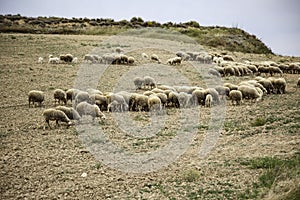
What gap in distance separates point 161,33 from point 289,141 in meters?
36.5

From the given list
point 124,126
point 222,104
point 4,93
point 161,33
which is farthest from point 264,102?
point 161,33

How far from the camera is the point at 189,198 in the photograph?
754 cm

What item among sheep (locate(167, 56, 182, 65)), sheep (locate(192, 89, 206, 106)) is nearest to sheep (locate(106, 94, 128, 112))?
sheep (locate(192, 89, 206, 106))

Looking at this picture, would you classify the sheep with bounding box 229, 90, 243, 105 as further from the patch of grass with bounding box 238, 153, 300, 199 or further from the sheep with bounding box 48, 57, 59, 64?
the sheep with bounding box 48, 57, 59, 64

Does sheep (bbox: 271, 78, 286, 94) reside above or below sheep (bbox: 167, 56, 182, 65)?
below

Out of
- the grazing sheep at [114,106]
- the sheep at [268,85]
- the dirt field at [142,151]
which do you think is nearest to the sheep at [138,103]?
the grazing sheep at [114,106]

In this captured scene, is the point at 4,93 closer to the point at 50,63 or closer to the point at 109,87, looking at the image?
the point at 109,87

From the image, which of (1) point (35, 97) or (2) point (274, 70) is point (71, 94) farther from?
(2) point (274, 70)

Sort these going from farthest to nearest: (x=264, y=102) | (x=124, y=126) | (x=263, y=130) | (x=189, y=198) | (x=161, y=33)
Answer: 1. (x=161, y=33)
2. (x=264, y=102)
3. (x=124, y=126)
4. (x=263, y=130)
5. (x=189, y=198)

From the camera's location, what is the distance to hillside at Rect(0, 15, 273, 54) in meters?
42.8

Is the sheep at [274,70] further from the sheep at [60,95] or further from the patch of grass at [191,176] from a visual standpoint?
the patch of grass at [191,176]

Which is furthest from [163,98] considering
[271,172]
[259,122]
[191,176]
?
[271,172]

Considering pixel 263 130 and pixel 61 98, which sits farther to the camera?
pixel 61 98

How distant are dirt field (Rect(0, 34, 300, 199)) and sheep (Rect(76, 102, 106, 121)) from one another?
1.71 ft
